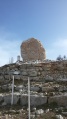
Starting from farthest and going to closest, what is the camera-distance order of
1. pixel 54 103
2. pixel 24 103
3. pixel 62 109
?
pixel 24 103 < pixel 54 103 < pixel 62 109

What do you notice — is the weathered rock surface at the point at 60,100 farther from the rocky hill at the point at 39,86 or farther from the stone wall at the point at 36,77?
the stone wall at the point at 36,77

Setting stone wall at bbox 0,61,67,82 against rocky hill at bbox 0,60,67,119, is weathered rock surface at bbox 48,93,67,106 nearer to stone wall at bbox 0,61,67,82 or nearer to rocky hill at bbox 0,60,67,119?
rocky hill at bbox 0,60,67,119

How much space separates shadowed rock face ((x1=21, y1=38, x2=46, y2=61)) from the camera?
29.4 meters

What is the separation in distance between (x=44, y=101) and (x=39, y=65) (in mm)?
10493

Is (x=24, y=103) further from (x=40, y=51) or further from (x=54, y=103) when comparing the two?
(x=40, y=51)

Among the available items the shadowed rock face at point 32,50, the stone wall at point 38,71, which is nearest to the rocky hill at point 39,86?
the stone wall at point 38,71

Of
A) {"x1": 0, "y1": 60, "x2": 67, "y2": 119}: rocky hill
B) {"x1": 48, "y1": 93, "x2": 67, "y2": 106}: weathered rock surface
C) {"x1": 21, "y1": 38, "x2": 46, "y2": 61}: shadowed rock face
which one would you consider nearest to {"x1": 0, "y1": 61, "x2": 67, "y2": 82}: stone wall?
{"x1": 0, "y1": 60, "x2": 67, "y2": 119}: rocky hill

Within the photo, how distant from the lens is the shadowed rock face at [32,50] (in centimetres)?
2944

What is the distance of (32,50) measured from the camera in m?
29.6

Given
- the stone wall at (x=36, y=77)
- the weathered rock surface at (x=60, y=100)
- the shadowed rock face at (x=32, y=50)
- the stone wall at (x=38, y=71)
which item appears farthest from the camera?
the shadowed rock face at (x=32, y=50)

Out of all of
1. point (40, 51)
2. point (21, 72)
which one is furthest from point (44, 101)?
point (40, 51)

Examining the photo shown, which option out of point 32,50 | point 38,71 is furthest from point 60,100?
point 32,50

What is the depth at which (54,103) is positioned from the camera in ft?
41.3

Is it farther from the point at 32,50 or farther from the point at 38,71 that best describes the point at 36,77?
the point at 32,50
